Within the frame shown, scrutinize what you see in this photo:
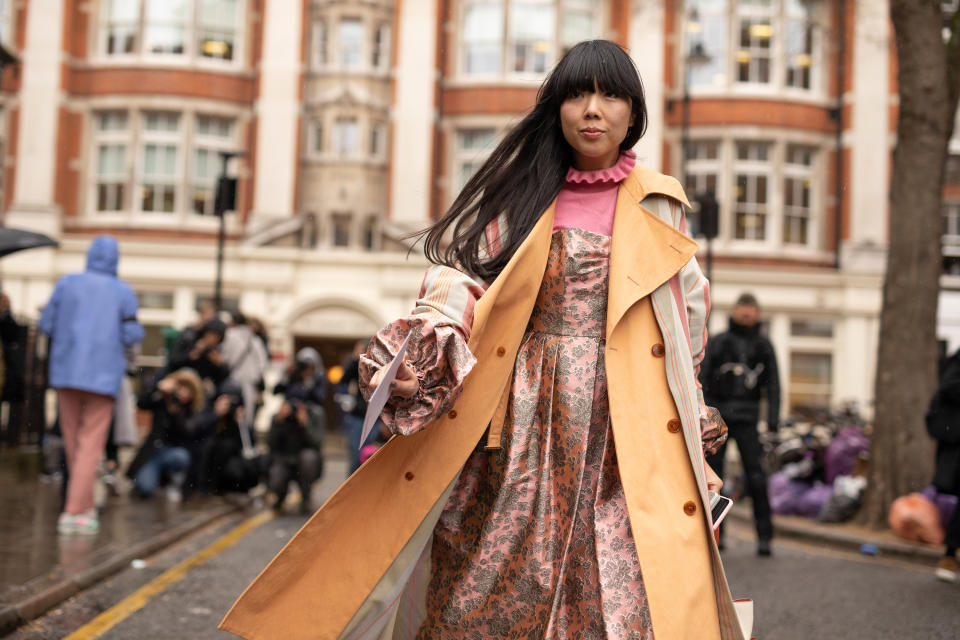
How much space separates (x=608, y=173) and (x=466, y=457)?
0.91 metres

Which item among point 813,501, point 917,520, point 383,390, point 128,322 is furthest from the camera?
point 813,501

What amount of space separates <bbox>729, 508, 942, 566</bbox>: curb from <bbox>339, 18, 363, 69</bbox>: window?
19.6 metres

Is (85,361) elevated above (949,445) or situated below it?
above

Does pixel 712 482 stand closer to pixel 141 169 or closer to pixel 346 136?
pixel 346 136

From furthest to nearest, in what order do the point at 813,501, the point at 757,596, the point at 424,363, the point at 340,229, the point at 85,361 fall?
the point at 340,229 < the point at 813,501 < the point at 85,361 < the point at 757,596 < the point at 424,363

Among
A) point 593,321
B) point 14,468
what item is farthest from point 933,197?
point 14,468

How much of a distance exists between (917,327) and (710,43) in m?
19.8

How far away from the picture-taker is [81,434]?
8.00 metres

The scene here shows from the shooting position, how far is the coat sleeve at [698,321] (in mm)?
3178

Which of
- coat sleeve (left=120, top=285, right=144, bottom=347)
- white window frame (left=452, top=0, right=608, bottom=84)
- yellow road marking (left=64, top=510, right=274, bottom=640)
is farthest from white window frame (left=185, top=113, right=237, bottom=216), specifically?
coat sleeve (left=120, top=285, right=144, bottom=347)

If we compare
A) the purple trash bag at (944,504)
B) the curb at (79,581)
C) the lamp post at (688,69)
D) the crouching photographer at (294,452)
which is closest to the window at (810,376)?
the lamp post at (688,69)

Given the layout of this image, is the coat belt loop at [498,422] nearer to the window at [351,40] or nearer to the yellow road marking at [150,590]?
the yellow road marking at [150,590]

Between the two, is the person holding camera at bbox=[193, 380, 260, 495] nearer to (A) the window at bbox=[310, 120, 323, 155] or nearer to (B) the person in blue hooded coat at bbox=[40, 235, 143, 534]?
(B) the person in blue hooded coat at bbox=[40, 235, 143, 534]

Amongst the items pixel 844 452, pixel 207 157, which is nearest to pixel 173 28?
pixel 207 157
